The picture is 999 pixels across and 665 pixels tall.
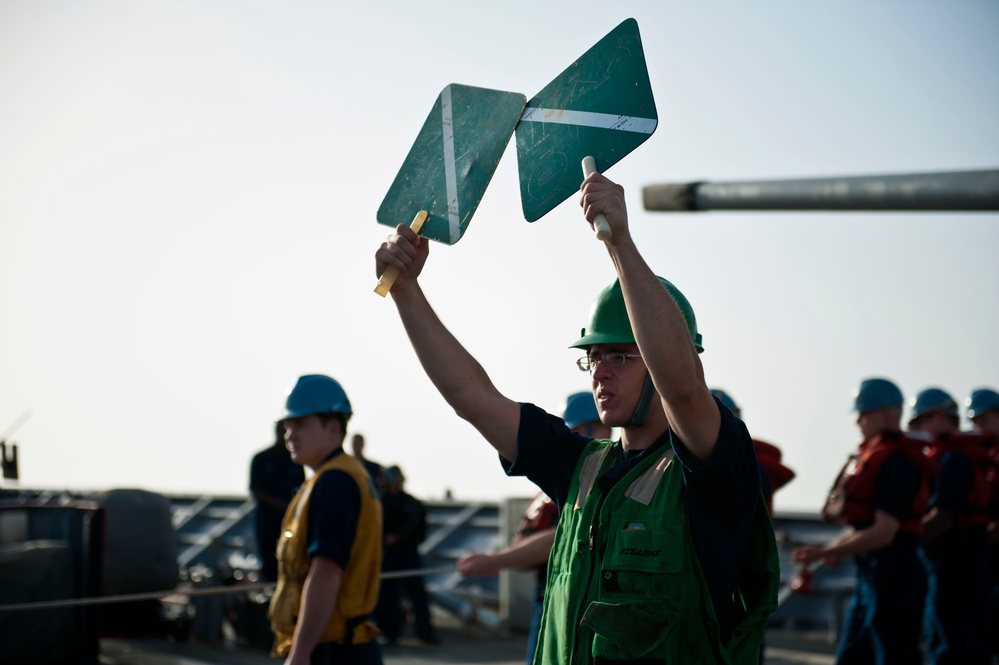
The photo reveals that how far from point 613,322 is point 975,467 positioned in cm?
591

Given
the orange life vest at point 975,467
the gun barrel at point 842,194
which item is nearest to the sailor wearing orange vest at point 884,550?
the orange life vest at point 975,467

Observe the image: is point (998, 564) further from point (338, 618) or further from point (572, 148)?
point (572, 148)

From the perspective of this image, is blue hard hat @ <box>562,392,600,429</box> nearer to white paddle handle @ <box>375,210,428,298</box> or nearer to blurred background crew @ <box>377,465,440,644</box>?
white paddle handle @ <box>375,210,428,298</box>

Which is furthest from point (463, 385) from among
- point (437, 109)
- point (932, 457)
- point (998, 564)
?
point (998, 564)

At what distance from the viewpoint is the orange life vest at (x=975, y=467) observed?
8.39 metres

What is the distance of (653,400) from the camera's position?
349 centimetres

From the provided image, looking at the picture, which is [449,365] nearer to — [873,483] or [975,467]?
[873,483]

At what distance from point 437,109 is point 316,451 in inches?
91.0

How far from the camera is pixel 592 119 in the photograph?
10.8 feet

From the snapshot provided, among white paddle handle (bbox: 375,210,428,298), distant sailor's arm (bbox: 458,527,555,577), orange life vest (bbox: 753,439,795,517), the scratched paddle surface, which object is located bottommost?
distant sailor's arm (bbox: 458,527,555,577)

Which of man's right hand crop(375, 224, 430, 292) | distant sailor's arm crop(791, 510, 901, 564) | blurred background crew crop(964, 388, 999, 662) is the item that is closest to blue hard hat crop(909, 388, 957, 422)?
blurred background crew crop(964, 388, 999, 662)

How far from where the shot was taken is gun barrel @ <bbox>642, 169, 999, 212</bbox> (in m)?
2.91

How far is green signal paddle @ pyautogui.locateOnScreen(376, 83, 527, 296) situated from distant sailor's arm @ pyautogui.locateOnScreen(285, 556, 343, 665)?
183 cm

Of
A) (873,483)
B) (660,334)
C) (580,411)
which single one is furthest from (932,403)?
(660,334)
